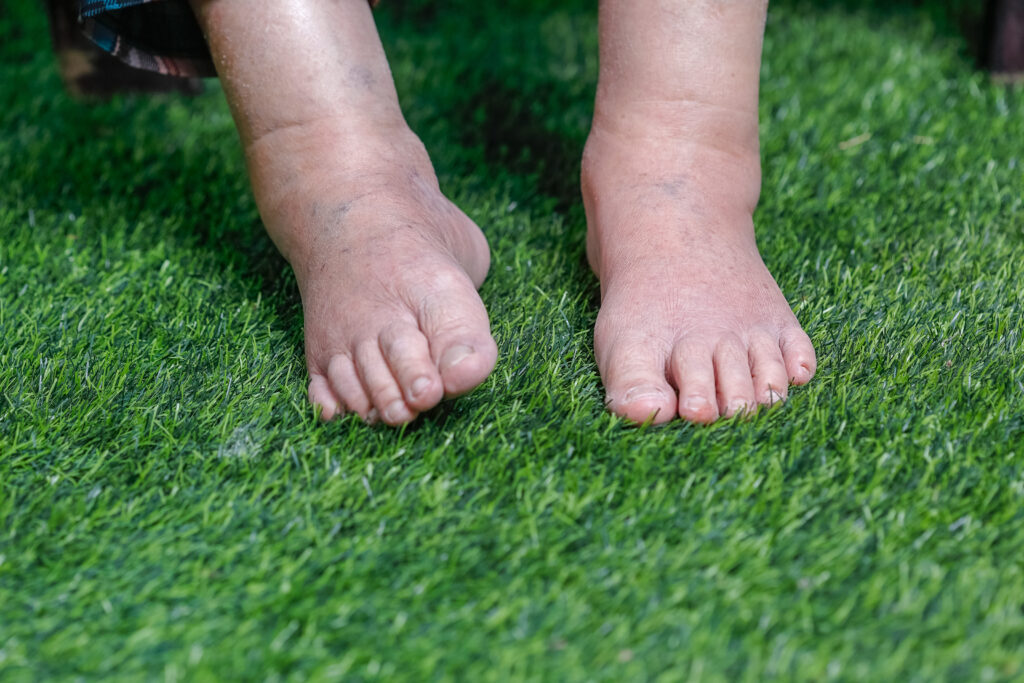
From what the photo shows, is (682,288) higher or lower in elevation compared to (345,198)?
lower

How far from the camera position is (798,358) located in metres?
1.06

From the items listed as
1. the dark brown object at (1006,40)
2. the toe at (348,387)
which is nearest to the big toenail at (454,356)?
the toe at (348,387)

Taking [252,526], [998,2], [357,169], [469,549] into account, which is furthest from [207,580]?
[998,2]

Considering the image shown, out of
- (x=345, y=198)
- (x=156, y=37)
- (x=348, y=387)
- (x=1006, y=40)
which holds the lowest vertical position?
(x=1006, y=40)

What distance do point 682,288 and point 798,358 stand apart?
15 cm

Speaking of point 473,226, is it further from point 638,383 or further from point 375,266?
point 638,383

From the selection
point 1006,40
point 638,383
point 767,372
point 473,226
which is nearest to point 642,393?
point 638,383

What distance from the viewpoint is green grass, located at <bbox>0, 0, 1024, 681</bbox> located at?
75 centimetres

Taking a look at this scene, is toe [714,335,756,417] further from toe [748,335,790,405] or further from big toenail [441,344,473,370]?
big toenail [441,344,473,370]

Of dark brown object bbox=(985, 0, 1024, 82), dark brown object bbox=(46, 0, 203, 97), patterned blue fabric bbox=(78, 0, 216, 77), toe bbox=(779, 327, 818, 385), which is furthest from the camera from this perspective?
dark brown object bbox=(985, 0, 1024, 82)

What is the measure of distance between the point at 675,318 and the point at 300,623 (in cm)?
53

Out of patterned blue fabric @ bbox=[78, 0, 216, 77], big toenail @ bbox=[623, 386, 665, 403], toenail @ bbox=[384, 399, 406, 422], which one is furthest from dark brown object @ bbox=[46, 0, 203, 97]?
big toenail @ bbox=[623, 386, 665, 403]

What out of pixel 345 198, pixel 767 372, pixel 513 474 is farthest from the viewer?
pixel 345 198

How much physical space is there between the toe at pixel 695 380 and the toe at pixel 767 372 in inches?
1.9
